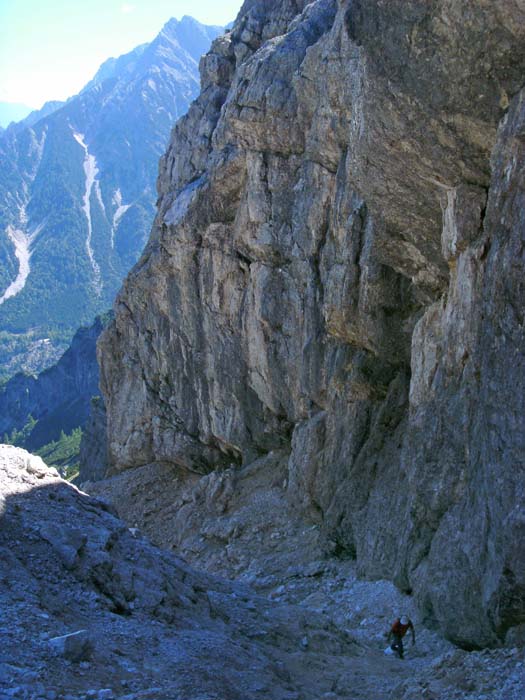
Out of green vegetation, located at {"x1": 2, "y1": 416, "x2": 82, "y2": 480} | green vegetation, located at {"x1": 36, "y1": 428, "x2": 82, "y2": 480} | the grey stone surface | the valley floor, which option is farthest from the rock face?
green vegetation, located at {"x1": 36, "y1": 428, "x2": 82, "y2": 480}

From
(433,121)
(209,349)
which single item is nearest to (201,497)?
(209,349)

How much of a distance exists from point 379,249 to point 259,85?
1710cm

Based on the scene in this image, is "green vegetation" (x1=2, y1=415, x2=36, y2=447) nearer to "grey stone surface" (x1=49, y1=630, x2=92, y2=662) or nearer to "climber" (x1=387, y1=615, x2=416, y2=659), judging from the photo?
"climber" (x1=387, y1=615, x2=416, y2=659)

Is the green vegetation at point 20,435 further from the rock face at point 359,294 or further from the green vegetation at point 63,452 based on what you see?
the rock face at point 359,294

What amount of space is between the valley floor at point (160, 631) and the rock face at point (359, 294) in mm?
1856

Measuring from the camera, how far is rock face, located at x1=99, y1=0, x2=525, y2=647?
2008 centimetres

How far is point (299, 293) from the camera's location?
135ft

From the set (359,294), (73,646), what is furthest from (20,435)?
(73,646)

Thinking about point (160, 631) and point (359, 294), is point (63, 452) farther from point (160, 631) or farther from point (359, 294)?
point (160, 631)

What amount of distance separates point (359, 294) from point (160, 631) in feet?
60.0

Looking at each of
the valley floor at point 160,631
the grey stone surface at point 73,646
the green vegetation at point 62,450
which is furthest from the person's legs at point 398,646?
the green vegetation at point 62,450

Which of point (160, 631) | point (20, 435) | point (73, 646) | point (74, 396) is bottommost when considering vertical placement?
point (20, 435)

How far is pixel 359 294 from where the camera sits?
33.8 m

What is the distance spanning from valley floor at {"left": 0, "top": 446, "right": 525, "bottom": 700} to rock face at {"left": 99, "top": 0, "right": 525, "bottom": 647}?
186cm
